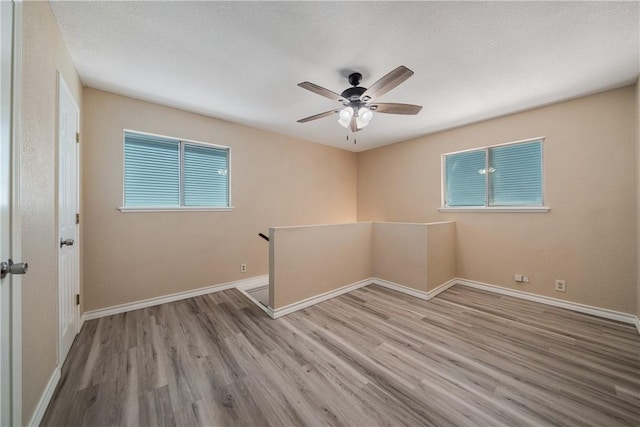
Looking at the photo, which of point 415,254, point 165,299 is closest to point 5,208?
point 165,299

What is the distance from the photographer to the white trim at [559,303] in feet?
8.49

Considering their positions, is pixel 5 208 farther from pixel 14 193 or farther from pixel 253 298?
pixel 253 298

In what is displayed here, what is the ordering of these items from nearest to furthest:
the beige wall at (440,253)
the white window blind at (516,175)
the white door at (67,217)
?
the white door at (67,217) → the white window blind at (516,175) → the beige wall at (440,253)

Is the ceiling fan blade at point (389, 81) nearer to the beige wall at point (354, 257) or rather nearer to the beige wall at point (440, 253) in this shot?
the beige wall at point (354, 257)

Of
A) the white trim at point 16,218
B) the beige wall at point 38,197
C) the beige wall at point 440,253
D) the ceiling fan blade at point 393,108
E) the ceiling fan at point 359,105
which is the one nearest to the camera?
the white trim at point 16,218

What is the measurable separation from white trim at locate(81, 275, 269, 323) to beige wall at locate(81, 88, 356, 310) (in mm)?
55

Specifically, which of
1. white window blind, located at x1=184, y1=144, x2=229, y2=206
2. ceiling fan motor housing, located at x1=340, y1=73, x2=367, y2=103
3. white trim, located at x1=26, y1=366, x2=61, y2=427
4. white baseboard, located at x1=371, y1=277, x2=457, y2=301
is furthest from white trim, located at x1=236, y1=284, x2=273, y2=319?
ceiling fan motor housing, located at x1=340, y1=73, x2=367, y2=103

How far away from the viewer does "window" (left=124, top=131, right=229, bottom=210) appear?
9.63 ft

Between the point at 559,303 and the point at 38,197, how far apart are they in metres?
5.13

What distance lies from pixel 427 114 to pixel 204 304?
13.1ft

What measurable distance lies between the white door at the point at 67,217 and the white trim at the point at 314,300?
1.78m

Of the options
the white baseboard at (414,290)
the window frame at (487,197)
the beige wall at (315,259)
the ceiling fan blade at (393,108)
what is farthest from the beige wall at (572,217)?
the ceiling fan blade at (393,108)

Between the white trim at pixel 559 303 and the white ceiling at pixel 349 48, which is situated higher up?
the white ceiling at pixel 349 48

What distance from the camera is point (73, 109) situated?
218cm
